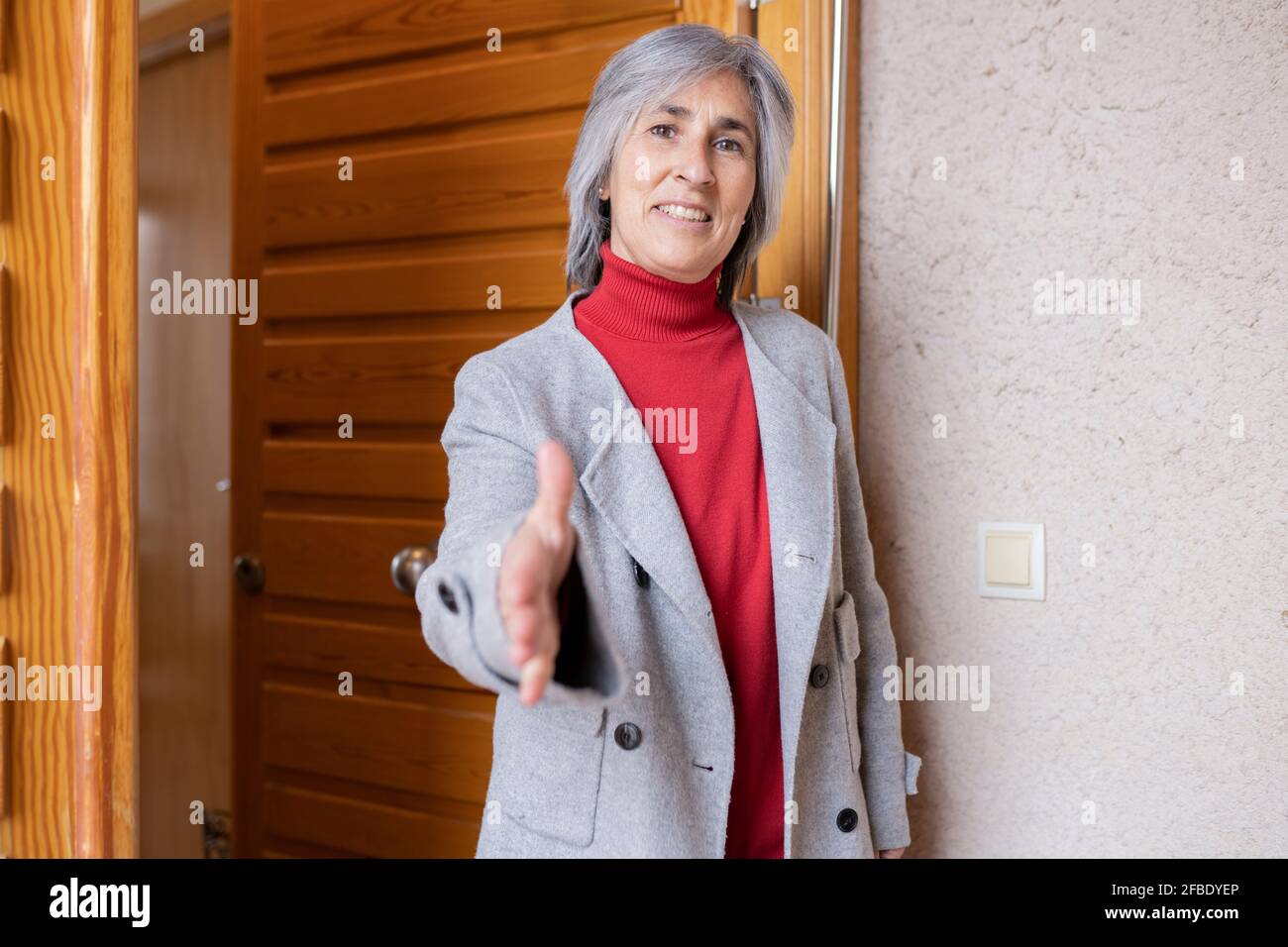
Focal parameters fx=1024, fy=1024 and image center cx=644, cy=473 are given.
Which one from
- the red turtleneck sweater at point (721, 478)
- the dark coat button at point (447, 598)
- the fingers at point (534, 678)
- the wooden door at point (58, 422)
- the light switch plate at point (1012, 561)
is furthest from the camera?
the light switch plate at point (1012, 561)

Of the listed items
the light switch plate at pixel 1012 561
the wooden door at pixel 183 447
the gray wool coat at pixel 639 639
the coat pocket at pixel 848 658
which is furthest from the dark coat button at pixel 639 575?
the wooden door at pixel 183 447

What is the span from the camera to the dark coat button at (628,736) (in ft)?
3.27

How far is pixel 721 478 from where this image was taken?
1.09 meters

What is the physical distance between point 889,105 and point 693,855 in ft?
3.41

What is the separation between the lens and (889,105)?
144 centimetres

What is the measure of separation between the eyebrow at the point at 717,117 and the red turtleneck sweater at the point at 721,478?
6.3 inches

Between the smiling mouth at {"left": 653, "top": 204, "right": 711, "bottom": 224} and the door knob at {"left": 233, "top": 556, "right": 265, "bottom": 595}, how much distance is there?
1.15 metres

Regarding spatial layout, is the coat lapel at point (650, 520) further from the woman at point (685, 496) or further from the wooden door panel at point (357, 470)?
the wooden door panel at point (357, 470)

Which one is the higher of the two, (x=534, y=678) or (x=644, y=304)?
(x=644, y=304)

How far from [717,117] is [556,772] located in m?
0.71

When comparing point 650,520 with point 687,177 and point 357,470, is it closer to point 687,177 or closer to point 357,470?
point 687,177

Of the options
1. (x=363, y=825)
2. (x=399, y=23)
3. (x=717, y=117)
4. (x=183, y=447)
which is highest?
(x=399, y=23)

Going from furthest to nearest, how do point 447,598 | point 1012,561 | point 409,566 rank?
point 409,566 → point 1012,561 → point 447,598

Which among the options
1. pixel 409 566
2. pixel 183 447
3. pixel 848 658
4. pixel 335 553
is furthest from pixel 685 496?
pixel 183 447
